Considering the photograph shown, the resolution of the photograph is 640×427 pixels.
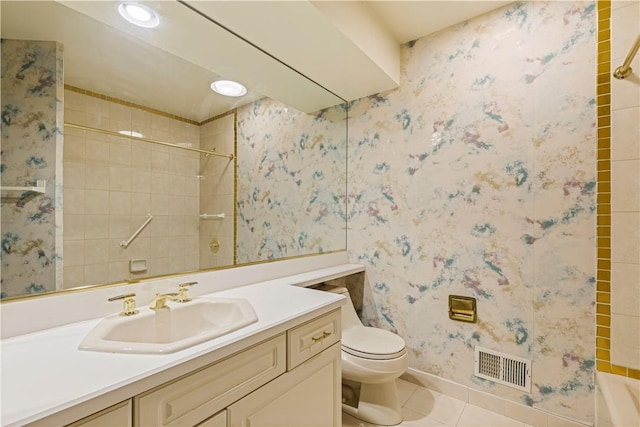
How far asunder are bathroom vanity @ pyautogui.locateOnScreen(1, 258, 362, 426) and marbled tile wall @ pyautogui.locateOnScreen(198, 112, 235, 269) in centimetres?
50

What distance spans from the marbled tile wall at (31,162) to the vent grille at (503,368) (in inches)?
83.8

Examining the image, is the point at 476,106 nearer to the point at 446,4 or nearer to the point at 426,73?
the point at 426,73

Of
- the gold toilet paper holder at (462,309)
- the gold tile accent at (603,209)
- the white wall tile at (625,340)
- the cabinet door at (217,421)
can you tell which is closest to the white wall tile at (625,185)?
the gold tile accent at (603,209)

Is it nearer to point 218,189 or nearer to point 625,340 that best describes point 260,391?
point 218,189

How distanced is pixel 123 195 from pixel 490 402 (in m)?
2.28

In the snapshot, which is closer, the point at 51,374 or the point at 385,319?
the point at 51,374

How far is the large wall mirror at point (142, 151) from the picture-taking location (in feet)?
3.53

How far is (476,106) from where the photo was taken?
5.74 feet

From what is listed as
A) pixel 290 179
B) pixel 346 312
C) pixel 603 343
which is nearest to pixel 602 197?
pixel 603 343

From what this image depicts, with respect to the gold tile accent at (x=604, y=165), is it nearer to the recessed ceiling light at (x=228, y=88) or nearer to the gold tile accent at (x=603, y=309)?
the gold tile accent at (x=603, y=309)

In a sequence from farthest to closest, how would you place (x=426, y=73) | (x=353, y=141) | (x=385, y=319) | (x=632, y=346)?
(x=353, y=141), (x=385, y=319), (x=426, y=73), (x=632, y=346)

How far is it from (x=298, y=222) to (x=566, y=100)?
1739 mm

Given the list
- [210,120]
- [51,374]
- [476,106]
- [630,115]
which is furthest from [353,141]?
[51,374]

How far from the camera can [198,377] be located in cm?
77
